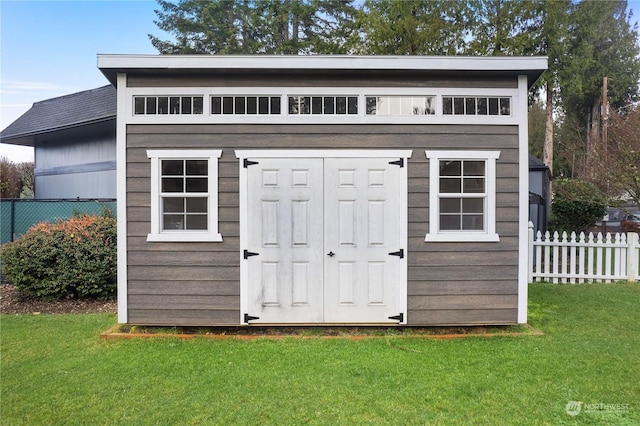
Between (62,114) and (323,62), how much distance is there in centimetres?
855

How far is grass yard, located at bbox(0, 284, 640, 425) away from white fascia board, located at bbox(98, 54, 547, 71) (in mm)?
3193

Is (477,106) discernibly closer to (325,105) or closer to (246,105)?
(325,105)

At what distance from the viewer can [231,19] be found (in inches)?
617

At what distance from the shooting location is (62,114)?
9.84 meters

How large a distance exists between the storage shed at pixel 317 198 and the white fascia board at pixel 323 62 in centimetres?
12

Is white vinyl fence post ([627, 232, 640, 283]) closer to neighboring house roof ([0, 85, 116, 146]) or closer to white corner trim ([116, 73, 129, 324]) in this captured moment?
white corner trim ([116, 73, 129, 324])

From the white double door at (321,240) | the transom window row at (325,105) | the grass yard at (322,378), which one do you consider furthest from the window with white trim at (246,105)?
the grass yard at (322,378)

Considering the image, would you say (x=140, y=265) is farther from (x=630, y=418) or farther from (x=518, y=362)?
(x=630, y=418)

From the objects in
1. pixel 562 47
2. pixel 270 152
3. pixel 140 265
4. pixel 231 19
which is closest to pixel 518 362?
→ pixel 270 152

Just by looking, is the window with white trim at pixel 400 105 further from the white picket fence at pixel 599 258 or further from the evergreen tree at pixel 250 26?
the evergreen tree at pixel 250 26

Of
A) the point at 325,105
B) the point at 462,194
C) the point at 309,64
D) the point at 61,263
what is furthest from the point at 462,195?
the point at 61,263

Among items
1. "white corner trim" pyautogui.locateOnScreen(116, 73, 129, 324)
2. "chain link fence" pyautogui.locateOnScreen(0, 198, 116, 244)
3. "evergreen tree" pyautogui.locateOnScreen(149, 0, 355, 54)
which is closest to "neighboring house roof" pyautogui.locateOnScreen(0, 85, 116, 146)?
"chain link fence" pyautogui.locateOnScreen(0, 198, 116, 244)

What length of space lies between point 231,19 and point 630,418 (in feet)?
55.6

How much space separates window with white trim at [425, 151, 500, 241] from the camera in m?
4.62
